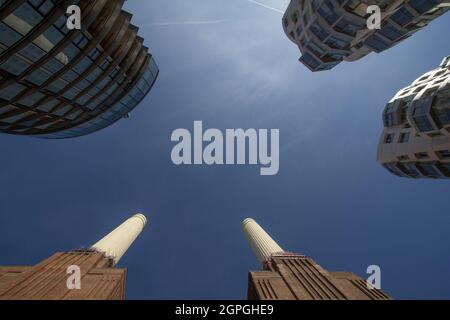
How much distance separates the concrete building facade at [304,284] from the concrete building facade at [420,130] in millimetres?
22553

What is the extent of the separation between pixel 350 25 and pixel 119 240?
206 feet

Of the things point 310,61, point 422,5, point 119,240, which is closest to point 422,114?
point 422,5

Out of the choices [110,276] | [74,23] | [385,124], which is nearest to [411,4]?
[385,124]

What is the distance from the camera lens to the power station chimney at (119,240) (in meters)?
50.6

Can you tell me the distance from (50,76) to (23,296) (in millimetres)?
23789

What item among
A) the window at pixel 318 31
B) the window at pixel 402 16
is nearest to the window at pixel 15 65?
the window at pixel 318 31

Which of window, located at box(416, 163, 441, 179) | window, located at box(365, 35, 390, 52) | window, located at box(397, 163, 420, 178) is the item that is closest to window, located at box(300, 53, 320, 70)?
window, located at box(365, 35, 390, 52)

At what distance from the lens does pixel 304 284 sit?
3400 cm

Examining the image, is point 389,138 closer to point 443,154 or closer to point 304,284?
point 443,154

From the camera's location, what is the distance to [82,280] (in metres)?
32.8

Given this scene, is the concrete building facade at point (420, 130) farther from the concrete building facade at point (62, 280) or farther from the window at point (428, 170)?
the concrete building facade at point (62, 280)

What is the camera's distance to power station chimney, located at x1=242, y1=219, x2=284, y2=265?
2131 inches

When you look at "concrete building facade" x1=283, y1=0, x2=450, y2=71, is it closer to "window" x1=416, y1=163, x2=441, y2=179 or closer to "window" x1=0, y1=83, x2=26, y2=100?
"window" x1=416, y1=163, x2=441, y2=179
